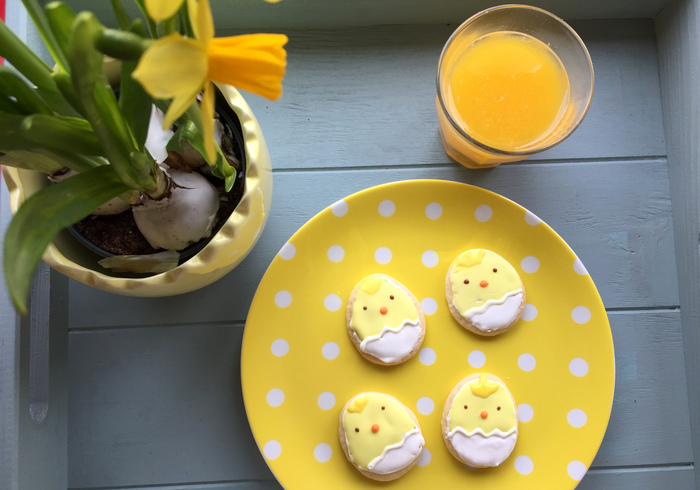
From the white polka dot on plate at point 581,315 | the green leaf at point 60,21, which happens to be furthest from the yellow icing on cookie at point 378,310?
the green leaf at point 60,21

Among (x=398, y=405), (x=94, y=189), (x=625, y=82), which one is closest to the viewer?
(x=94, y=189)

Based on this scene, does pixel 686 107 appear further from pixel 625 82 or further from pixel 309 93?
pixel 309 93

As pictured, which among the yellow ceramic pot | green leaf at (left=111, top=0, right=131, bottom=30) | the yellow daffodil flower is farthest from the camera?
the yellow ceramic pot

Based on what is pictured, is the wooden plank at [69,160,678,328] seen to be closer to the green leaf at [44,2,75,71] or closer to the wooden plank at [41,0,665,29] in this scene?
the wooden plank at [41,0,665,29]

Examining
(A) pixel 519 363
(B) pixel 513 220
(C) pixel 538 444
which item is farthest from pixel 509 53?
(C) pixel 538 444

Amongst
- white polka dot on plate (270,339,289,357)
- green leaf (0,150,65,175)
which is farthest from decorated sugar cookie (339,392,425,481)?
green leaf (0,150,65,175)
